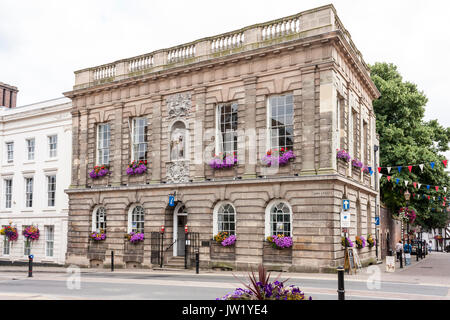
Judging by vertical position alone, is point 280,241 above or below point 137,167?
below

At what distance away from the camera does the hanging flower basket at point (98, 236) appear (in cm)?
2761

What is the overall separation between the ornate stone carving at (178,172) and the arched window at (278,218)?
197 inches

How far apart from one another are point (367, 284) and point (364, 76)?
14.0 metres

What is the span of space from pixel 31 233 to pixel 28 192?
307 cm

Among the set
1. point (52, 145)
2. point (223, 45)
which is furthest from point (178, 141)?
point (52, 145)

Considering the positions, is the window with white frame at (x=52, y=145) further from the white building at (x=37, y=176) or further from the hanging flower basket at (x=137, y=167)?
the hanging flower basket at (x=137, y=167)

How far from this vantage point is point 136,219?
27.0 meters

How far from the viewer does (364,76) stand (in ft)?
87.9

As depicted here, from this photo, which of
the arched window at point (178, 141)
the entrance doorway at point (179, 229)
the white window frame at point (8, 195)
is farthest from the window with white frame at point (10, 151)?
the entrance doorway at point (179, 229)

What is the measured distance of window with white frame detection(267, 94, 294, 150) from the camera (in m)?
22.4

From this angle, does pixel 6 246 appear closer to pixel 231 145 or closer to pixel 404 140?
pixel 231 145

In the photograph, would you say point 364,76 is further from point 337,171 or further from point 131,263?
point 131,263

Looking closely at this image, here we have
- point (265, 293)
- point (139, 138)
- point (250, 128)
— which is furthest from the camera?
point (139, 138)
